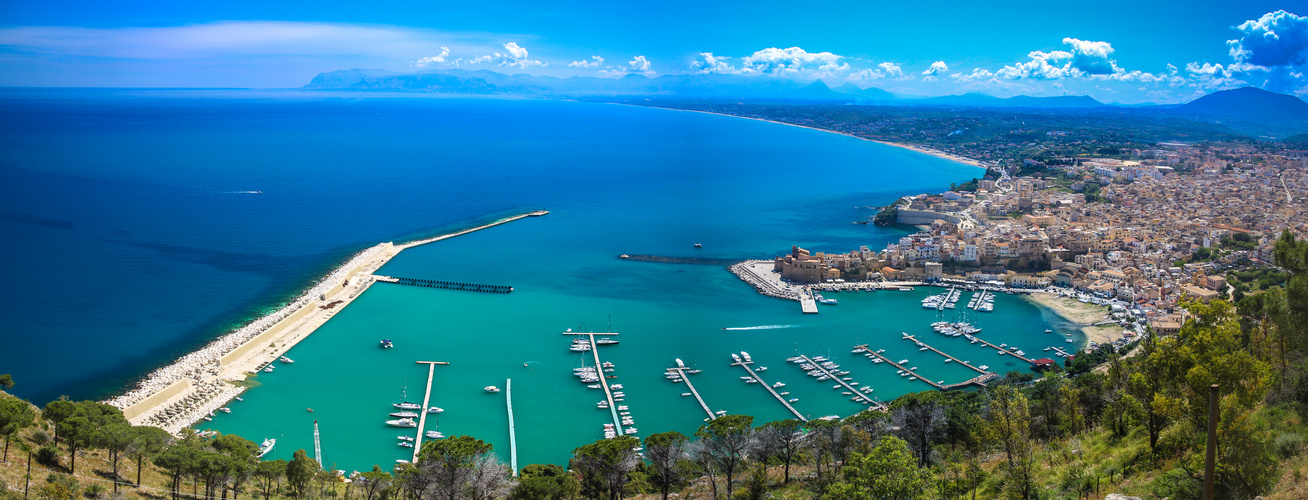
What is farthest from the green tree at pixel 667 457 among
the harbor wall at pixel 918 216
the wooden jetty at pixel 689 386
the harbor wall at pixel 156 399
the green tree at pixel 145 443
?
the harbor wall at pixel 918 216

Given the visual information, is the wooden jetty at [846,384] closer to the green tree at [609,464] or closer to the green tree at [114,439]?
the green tree at [609,464]

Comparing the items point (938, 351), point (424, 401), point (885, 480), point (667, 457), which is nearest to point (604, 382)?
point (424, 401)

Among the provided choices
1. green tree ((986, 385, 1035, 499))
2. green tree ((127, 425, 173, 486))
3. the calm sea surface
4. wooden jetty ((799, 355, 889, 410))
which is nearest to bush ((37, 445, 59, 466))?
green tree ((127, 425, 173, 486))

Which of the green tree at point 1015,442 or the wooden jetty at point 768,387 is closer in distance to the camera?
the green tree at point 1015,442

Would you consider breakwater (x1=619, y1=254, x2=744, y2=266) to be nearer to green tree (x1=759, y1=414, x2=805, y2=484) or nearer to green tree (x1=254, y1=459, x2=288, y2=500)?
green tree (x1=759, y1=414, x2=805, y2=484)

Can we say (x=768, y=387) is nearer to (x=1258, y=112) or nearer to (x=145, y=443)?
(x=145, y=443)

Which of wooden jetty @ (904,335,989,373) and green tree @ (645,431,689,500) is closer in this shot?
green tree @ (645,431,689,500)

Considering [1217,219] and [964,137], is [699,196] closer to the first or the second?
[1217,219]

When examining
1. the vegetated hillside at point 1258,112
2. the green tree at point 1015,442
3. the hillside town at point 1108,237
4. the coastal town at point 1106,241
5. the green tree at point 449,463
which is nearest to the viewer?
the green tree at point 1015,442
